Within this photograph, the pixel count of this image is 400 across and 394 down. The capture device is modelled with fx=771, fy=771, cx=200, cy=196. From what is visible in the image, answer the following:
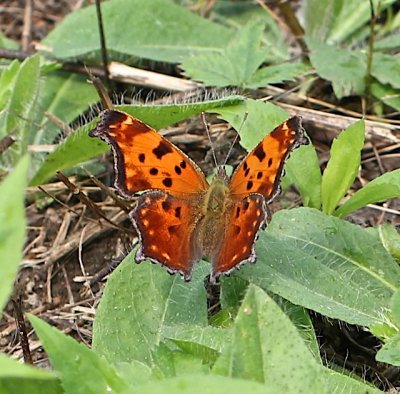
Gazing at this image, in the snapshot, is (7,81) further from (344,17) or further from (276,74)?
(344,17)

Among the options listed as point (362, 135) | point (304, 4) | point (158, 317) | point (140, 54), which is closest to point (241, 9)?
point (304, 4)

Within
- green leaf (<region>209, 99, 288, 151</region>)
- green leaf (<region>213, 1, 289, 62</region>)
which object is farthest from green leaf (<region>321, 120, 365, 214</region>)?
green leaf (<region>213, 1, 289, 62</region>)

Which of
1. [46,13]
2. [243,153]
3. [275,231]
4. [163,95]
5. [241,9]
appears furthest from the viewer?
[46,13]

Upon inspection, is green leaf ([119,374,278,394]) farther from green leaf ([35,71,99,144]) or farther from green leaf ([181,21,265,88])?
green leaf ([35,71,99,144])

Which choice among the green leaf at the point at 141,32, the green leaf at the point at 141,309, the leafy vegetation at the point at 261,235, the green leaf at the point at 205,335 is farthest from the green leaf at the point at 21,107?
the green leaf at the point at 205,335

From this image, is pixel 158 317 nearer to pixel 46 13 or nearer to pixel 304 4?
A: pixel 304 4

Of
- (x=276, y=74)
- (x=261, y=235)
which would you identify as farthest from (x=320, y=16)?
(x=261, y=235)
